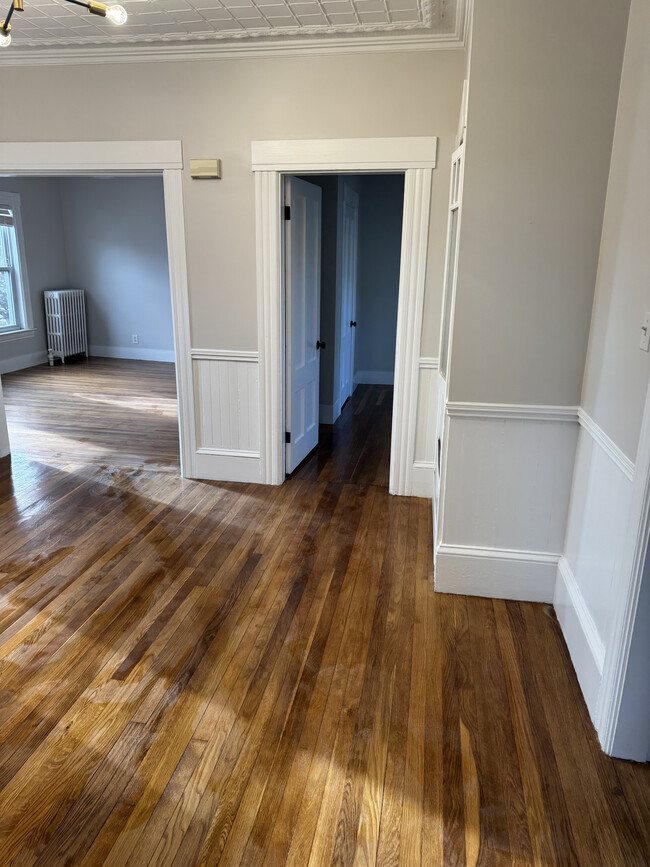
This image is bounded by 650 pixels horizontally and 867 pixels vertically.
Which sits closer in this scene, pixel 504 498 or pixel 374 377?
pixel 504 498

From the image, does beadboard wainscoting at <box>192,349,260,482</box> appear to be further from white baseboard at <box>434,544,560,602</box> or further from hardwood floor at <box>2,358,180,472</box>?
white baseboard at <box>434,544,560,602</box>

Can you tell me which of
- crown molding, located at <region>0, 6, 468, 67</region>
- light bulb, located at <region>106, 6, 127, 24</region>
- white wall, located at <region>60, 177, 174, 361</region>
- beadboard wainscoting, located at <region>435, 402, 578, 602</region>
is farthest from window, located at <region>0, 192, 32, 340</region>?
beadboard wainscoting, located at <region>435, 402, 578, 602</region>

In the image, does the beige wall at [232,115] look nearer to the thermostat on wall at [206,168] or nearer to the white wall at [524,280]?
the thermostat on wall at [206,168]

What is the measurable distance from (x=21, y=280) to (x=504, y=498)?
25.6 feet

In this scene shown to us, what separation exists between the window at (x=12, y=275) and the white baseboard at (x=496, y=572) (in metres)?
7.20

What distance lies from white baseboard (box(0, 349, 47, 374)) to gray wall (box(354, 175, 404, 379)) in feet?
15.2

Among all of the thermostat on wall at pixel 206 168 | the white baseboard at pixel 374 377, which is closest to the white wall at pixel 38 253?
the white baseboard at pixel 374 377

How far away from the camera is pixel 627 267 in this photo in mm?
2158

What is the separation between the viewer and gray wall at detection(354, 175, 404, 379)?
283 inches

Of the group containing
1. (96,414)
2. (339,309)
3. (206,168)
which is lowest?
(96,414)

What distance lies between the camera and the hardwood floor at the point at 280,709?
1.71 meters

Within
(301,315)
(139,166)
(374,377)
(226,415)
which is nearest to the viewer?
(139,166)

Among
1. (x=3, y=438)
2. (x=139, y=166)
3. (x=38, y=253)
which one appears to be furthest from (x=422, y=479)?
(x=38, y=253)

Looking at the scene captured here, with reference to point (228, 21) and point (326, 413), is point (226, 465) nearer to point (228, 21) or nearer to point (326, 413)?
point (326, 413)
